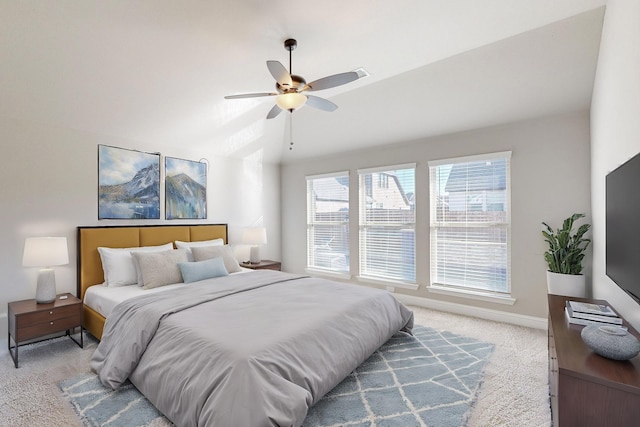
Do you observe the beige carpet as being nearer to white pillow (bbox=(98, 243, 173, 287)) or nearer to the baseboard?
the baseboard

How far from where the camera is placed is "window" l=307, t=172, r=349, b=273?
5355 millimetres

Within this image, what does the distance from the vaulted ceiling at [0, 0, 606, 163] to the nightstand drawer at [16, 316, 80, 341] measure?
1831 millimetres

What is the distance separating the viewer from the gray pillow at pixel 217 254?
155 inches

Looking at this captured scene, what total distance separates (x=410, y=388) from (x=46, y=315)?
10.8 ft

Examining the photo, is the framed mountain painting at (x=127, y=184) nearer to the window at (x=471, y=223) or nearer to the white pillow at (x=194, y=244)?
the white pillow at (x=194, y=244)

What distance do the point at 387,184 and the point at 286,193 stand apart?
2.11m

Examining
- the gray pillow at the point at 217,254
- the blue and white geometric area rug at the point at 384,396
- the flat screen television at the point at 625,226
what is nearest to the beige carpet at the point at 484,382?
the blue and white geometric area rug at the point at 384,396

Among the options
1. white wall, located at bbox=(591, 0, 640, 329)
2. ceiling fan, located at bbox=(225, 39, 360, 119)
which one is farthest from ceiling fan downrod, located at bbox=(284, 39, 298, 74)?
white wall, located at bbox=(591, 0, 640, 329)

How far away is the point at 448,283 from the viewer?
169 inches

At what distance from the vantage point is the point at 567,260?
308 cm

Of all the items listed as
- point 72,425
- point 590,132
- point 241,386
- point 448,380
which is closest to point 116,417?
point 72,425

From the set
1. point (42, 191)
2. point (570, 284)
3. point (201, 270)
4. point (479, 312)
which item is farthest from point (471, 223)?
point (42, 191)

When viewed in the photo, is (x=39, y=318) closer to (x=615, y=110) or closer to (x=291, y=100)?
(x=291, y=100)

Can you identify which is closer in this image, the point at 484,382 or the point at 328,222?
the point at 484,382
